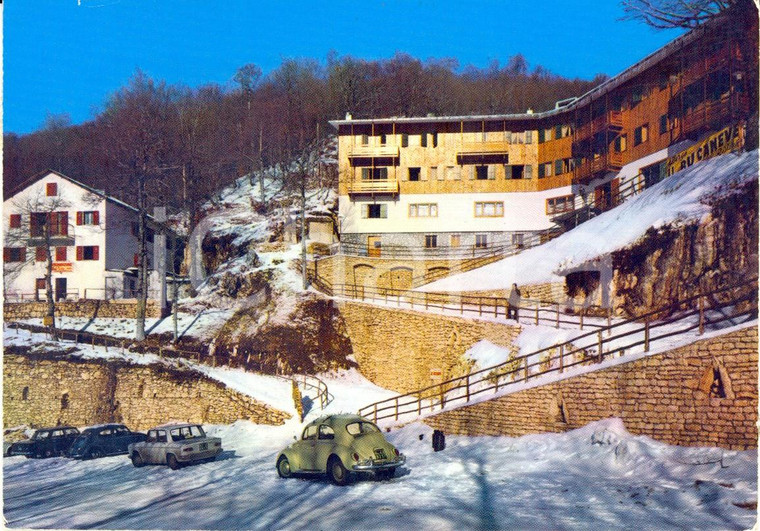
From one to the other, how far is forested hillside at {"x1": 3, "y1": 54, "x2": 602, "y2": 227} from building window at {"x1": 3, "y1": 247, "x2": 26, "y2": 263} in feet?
5.66

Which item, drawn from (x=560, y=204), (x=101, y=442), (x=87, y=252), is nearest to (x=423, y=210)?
(x=560, y=204)

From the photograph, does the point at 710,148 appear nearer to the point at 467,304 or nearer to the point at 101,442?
the point at 467,304

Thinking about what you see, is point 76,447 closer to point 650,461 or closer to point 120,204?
point 120,204

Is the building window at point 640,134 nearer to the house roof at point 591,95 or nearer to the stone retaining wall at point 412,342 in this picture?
the house roof at point 591,95

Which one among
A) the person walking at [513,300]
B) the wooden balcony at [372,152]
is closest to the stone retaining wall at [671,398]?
the person walking at [513,300]

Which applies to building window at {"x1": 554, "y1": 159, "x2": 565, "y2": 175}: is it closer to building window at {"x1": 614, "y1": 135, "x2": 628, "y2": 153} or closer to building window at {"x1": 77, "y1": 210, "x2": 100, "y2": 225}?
building window at {"x1": 614, "y1": 135, "x2": 628, "y2": 153}

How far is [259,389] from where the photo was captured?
17938 millimetres

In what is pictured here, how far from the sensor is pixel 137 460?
15.9m

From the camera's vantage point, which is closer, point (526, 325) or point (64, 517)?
point (64, 517)

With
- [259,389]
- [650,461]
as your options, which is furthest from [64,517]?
→ [650,461]

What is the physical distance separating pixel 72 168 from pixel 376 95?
8985 millimetres

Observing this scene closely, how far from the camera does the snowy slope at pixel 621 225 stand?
49.6 ft

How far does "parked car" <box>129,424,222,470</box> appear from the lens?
1512 cm

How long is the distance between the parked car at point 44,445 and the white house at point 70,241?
3828 mm
